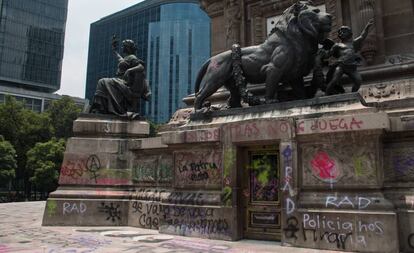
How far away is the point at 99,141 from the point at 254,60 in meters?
6.44

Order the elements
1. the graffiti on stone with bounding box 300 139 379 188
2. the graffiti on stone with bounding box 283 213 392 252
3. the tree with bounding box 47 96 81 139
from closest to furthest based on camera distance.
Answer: the graffiti on stone with bounding box 283 213 392 252 < the graffiti on stone with bounding box 300 139 379 188 < the tree with bounding box 47 96 81 139

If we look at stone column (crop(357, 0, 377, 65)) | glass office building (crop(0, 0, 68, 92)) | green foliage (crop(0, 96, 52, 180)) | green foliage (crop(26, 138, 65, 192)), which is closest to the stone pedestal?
stone column (crop(357, 0, 377, 65))

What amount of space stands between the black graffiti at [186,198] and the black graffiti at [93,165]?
146 inches

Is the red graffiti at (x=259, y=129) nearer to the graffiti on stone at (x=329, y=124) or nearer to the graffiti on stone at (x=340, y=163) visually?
the graffiti on stone at (x=329, y=124)

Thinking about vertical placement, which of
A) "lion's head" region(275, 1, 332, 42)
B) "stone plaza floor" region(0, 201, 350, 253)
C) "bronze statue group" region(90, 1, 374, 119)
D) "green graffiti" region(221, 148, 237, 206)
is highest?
"lion's head" region(275, 1, 332, 42)

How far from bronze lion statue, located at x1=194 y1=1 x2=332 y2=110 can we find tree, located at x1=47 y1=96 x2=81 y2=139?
4590 cm

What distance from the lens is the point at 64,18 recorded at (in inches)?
4643

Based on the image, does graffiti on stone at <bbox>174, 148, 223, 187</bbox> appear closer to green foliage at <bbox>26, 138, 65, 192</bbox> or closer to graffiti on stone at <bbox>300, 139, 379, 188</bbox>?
graffiti on stone at <bbox>300, 139, 379, 188</bbox>

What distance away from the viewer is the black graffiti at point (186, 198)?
1065cm

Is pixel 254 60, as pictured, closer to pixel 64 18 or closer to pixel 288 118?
pixel 288 118

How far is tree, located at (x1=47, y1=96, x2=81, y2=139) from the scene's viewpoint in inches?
2104

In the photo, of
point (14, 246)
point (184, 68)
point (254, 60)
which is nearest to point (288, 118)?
point (254, 60)

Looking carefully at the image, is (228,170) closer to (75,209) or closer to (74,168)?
(75,209)

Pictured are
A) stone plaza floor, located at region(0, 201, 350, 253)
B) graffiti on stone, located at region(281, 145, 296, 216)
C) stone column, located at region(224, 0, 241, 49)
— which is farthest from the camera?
stone column, located at region(224, 0, 241, 49)
